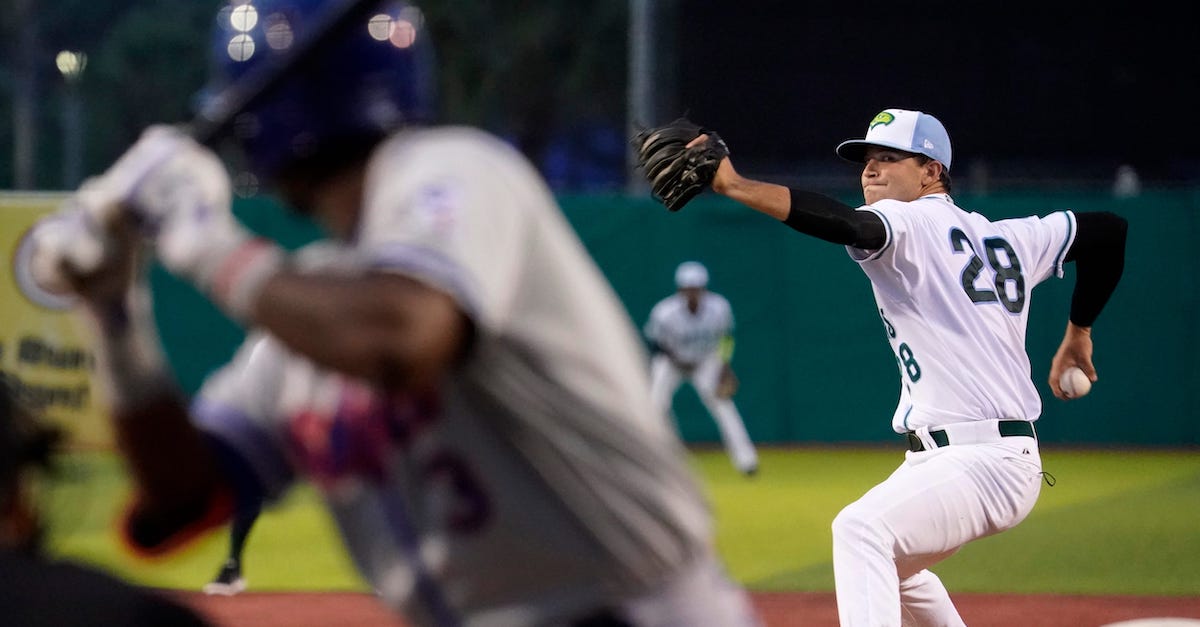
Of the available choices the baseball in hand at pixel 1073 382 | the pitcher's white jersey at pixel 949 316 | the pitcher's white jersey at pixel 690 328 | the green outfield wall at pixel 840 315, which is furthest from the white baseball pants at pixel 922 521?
the green outfield wall at pixel 840 315

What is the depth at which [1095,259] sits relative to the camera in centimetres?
597

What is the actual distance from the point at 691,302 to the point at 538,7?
86.5ft

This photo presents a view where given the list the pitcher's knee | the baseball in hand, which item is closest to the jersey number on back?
the baseball in hand

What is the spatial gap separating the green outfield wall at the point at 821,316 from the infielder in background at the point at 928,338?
35.0 ft

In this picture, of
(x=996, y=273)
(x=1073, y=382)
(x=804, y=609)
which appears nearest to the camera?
(x=996, y=273)

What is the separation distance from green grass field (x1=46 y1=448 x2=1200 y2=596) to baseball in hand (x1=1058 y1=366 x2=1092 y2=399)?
9.30ft

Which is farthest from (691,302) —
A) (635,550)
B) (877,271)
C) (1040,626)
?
(635,550)

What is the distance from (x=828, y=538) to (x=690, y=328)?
15.0 ft

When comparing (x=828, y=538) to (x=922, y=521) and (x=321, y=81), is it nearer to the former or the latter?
(x=922, y=521)

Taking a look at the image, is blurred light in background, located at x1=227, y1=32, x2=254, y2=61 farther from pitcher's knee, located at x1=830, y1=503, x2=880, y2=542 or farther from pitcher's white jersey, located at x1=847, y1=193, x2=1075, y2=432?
pitcher's white jersey, located at x1=847, y1=193, x2=1075, y2=432

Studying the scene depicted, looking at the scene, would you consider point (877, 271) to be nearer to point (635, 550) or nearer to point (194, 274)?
point (635, 550)

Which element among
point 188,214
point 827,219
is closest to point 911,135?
point 827,219

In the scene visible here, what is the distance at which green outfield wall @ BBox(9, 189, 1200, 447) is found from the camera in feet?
53.9

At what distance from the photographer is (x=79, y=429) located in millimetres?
14883
